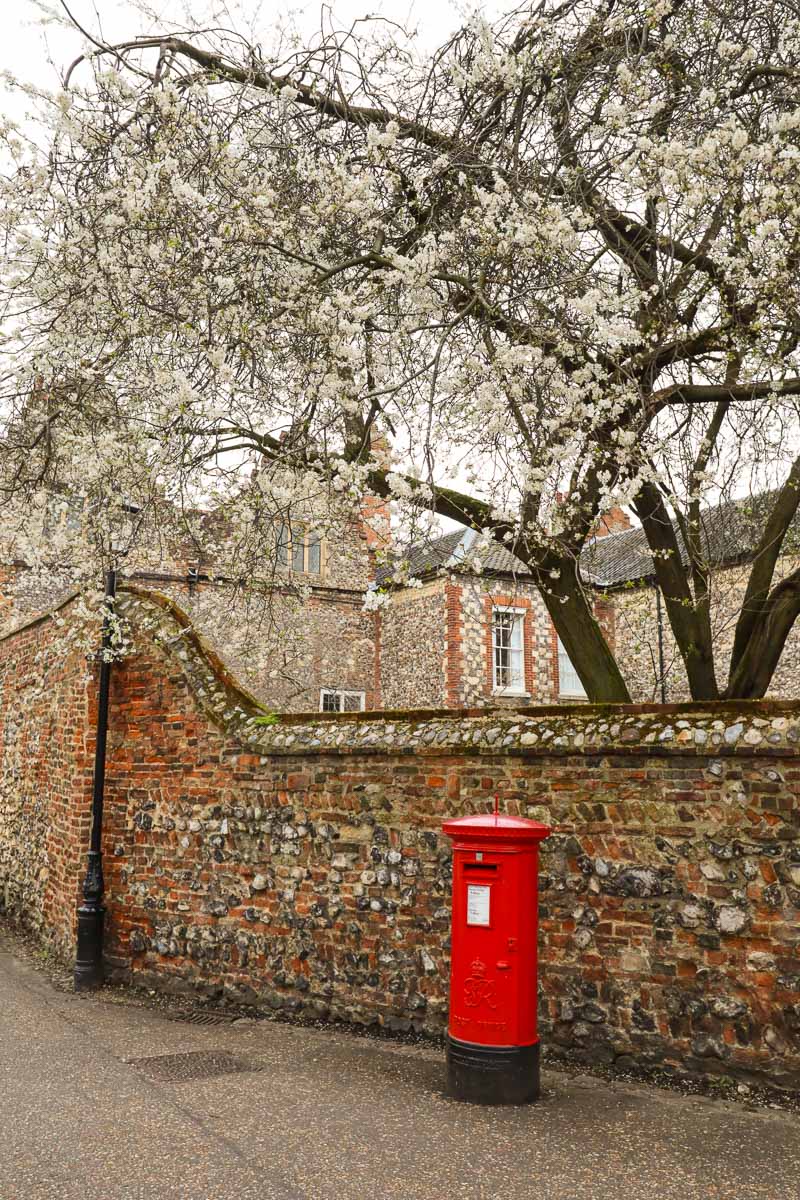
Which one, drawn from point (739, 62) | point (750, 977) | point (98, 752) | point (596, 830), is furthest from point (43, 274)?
point (750, 977)

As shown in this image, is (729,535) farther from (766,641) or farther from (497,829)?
(497,829)

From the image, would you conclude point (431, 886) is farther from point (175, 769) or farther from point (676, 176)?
point (676, 176)

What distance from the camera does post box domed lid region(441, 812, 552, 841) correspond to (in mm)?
5094

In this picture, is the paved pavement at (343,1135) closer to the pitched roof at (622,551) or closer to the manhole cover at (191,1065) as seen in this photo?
the manhole cover at (191,1065)

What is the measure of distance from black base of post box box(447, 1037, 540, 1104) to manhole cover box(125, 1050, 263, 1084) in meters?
1.47

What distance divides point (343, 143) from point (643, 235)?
2628 mm

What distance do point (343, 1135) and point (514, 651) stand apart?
56.4 feet

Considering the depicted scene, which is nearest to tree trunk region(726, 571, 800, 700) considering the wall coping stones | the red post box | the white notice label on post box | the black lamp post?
the wall coping stones

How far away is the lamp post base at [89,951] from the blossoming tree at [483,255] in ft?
13.2

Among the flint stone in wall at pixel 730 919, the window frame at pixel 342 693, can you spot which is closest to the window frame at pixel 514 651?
the window frame at pixel 342 693

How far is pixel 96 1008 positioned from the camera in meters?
7.66

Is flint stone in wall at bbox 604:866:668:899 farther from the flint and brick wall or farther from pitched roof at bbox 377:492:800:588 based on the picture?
pitched roof at bbox 377:492:800:588

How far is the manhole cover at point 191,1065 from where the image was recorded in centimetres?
564

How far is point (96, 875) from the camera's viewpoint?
28.0 ft
